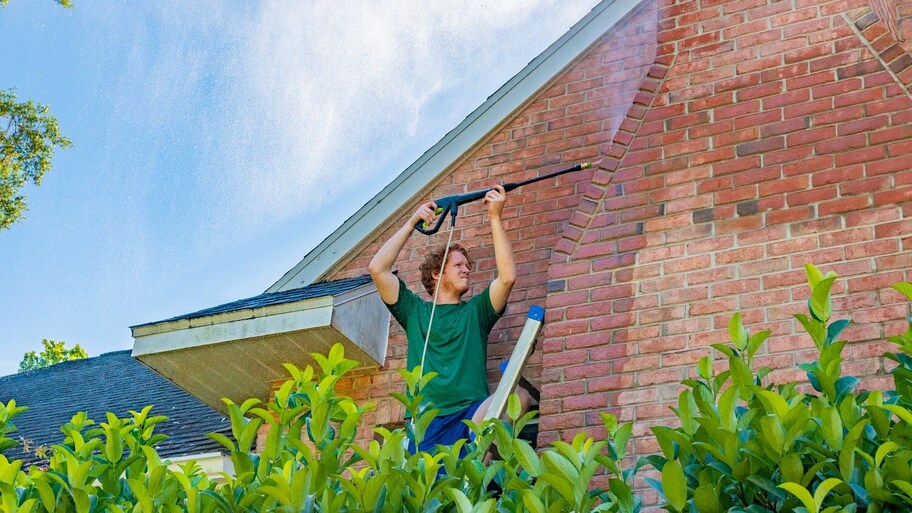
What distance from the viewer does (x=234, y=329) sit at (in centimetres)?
752

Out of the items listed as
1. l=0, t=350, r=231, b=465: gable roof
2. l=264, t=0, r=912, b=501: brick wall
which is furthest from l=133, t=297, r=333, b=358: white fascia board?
l=0, t=350, r=231, b=465: gable roof

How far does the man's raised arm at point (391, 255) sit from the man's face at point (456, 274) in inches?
11.0

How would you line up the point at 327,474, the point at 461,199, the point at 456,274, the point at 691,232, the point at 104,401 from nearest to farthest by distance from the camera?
the point at 327,474 < the point at 691,232 < the point at 461,199 < the point at 456,274 < the point at 104,401

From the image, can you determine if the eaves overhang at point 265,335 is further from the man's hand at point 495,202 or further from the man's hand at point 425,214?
the man's hand at point 495,202

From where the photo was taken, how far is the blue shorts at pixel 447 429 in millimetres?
6430

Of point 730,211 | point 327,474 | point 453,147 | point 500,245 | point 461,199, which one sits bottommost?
point 327,474

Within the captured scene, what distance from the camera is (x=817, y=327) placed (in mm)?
4211

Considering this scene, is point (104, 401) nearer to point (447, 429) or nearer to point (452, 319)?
point (452, 319)

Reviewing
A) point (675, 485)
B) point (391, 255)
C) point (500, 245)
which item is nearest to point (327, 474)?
point (675, 485)

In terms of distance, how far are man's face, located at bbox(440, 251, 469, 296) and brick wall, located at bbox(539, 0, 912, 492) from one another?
0.62 m

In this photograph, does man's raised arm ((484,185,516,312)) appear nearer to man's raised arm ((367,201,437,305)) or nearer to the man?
the man

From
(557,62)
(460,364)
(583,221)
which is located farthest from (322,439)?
(557,62)

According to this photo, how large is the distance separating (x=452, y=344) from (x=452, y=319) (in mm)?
158

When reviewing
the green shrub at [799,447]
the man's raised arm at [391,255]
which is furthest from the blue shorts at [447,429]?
the green shrub at [799,447]
